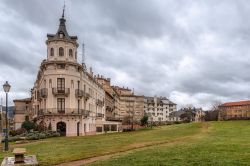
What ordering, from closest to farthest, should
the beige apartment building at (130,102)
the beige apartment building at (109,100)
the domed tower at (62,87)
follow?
the domed tower at (62,87), the beige apartment building at (109,100), the beige apartment building at (130,102)

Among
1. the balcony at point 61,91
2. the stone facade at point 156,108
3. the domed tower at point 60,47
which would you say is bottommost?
the stone facade at point 156,108

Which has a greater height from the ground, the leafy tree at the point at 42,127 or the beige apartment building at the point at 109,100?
the beige apartment building at the point at 109,100

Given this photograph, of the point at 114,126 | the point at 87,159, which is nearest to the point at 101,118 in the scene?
the point at 114,126

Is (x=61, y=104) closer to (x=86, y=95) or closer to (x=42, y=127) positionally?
(x=42, y=127)

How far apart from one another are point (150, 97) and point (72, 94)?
141 metres

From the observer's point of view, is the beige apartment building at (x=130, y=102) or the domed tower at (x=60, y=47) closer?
the domed tower at (x=60, y=47)

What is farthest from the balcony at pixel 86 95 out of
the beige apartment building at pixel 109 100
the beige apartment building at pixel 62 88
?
the beige apartment building at pixel 109 100

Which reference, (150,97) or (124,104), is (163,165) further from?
(150,97)

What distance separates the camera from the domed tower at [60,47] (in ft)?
193

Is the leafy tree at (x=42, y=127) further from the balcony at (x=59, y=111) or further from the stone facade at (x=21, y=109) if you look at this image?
the stone facade at (x=21, y=109)

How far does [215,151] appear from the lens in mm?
19750

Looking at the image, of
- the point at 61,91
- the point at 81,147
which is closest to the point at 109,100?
the point at 61,91

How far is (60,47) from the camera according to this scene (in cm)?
5912

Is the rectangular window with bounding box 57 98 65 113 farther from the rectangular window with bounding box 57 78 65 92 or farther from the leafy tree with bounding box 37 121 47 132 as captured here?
the leafy tree with bounding box 37 121 47 132
